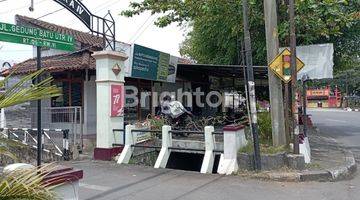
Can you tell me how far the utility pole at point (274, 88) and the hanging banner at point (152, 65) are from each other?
5986 mm

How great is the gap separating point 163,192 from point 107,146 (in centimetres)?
394

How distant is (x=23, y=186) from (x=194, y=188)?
206 inches

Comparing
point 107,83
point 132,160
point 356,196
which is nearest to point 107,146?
point 132,160

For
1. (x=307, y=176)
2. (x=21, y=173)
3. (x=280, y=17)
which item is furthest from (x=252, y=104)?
(x=21, y=173)

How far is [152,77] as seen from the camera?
16.6 m

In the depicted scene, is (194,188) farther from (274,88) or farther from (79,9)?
(79,9)

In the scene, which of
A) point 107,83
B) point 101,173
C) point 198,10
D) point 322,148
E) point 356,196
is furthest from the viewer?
point 322,148

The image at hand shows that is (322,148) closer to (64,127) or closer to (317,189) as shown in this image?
(317,189)

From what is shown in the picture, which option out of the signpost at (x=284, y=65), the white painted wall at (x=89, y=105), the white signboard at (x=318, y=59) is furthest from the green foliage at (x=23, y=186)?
the white painted wall at (x=89, y=105)

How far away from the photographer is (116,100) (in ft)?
38.0

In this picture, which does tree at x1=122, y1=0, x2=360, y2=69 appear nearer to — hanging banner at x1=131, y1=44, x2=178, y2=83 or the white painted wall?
hanging banner at x1=131, y1=44, x2=178, y2=83

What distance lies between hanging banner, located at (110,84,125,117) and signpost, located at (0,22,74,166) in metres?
5.21

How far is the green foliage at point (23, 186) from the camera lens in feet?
10.4

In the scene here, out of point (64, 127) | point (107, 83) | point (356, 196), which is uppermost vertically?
point (107, 83)
